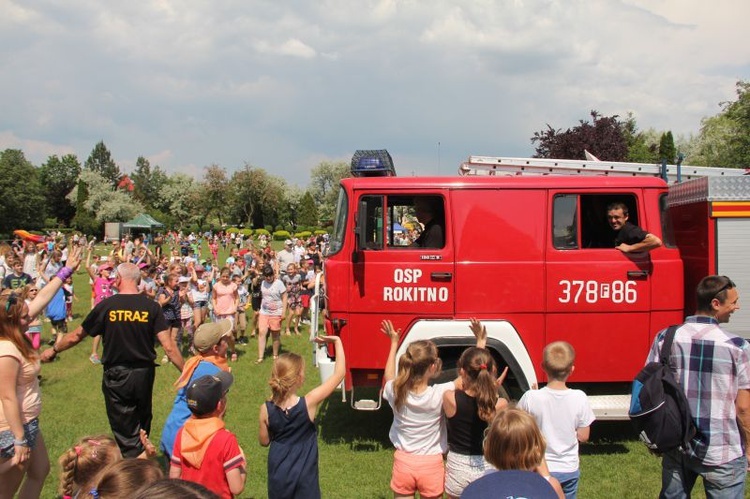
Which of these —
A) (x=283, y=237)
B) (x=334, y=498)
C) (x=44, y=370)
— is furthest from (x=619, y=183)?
(x=283, y=237)

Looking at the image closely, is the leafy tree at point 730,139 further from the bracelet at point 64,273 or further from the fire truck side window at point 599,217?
the bracelet at point 64,273

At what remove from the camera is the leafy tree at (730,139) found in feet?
111

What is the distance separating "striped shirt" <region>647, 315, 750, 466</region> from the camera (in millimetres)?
3393

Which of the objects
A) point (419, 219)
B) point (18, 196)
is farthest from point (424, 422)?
point (18, 196)

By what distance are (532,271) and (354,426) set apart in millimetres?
3060

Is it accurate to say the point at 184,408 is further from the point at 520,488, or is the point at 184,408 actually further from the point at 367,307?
the point at 520,488

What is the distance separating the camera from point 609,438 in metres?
6.43

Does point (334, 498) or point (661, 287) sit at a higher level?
point (661, 287)

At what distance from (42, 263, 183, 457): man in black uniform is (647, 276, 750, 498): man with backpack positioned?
3916 millimetres

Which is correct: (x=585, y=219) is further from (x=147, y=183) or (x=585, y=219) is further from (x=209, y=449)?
(x=147, y=183)

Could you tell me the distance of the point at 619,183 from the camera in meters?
5.80

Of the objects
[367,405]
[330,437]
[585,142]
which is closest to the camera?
[367,405]

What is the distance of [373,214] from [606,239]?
2493mm

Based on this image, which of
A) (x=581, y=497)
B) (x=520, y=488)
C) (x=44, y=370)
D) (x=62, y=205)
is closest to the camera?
(x=520, y=488)
